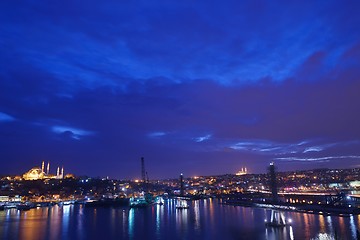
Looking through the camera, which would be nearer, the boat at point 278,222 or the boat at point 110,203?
the boat at point 278,222

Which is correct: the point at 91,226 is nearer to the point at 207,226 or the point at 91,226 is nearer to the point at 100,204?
the point at 207,226

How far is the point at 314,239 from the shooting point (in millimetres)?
33750

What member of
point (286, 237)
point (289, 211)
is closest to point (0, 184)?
point (289, 211)

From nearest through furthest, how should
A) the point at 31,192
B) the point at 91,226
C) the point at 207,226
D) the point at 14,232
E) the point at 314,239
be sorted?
the point at 314,239 → the point at 14,232 → the point at 207,226 → the point at 91,226 → the point at 31,192

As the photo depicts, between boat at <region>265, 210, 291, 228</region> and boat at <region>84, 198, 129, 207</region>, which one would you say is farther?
boat at <region>84, 198, 129, 207</region>

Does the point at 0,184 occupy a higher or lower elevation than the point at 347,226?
higher

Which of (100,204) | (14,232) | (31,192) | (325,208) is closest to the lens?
(14,232)

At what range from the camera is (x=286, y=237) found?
119 feet

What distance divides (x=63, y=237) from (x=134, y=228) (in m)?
11.3

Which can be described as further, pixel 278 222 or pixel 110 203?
pixel 110 203

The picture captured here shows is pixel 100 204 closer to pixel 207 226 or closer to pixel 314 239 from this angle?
pixel 207 226

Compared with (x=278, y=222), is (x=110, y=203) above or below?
above

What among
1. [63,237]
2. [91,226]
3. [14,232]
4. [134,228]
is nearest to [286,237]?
[134,228]

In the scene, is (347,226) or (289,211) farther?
(289,211)
